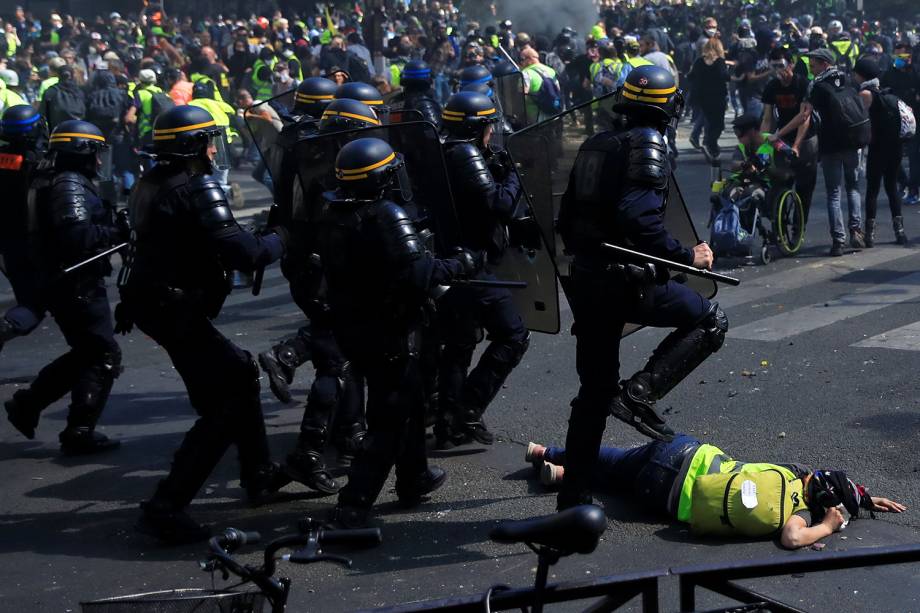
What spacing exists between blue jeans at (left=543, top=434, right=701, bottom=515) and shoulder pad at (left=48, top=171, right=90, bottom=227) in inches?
116

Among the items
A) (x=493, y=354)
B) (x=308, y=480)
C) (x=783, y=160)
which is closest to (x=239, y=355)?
(x=308, y=480)

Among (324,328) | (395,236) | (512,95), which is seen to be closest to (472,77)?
(512,95)

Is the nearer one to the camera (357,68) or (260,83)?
(357,68)

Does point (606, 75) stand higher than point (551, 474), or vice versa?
point (551, 474)

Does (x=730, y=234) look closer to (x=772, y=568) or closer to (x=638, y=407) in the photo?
(x=638, y=407)

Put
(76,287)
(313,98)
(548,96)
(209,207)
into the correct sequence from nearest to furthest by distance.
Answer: (209,207)
(76,287)
(313,98)
(548,96)

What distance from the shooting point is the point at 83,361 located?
6.89m

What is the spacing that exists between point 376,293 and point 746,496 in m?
1.66

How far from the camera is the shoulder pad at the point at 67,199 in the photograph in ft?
21.6

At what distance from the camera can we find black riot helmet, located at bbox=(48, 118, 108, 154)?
6574mm

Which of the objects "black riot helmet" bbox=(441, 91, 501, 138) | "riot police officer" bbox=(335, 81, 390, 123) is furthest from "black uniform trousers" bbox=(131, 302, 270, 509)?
"riot police officer" bbox=(335, 81, 390, 123)

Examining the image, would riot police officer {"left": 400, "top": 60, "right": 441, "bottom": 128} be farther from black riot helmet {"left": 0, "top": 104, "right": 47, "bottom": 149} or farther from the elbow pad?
the elbow pad

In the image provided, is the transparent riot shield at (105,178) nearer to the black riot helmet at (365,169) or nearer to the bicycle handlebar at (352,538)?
the black riot helmet at (365,169)

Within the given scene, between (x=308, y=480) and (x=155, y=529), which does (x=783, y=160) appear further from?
(x=155, y=529)
